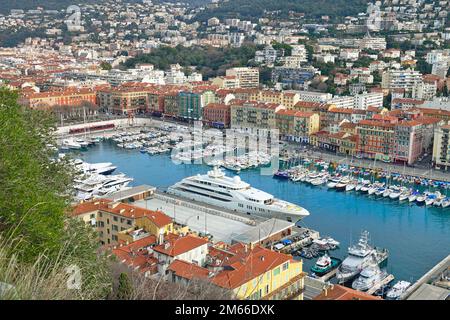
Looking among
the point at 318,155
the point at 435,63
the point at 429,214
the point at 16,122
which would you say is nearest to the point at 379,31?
the point at 435,63

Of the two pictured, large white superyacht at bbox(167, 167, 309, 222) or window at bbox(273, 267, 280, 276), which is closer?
window at bbox(273, 267, 280, 276)

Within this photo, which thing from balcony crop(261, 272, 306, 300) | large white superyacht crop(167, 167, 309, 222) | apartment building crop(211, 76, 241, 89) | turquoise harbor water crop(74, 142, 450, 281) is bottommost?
turquoise harbor water crop(74, 142, 450, 281)

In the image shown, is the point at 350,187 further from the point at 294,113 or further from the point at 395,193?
the point at 294,113

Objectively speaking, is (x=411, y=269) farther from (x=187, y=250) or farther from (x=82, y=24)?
(x=82, y=24)

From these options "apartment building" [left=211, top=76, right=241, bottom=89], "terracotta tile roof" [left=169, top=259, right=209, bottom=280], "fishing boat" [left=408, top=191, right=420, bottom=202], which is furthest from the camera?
"apartment building" [left=211, top=76, right=241, bottom=89]

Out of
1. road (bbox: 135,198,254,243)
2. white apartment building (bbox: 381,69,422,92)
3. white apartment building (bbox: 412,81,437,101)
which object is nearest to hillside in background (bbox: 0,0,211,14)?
white apartment building (bbox: 381,69,422,92)

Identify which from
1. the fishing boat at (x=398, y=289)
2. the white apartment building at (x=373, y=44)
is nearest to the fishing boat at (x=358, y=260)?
the fishing boat at (x=398, y=289)

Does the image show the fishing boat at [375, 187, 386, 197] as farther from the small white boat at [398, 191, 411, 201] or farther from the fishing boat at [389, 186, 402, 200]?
the small white boat at [398, 191, 411, 201]
